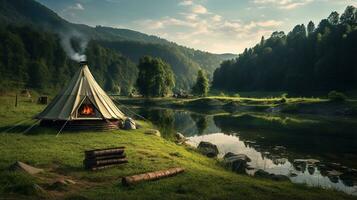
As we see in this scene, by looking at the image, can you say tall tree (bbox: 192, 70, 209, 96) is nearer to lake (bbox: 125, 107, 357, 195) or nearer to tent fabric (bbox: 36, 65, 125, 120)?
lake (bbox: 125, 107, 357, 195)

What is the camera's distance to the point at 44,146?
2497 cm

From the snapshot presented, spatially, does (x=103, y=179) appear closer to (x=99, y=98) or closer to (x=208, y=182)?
(x=208, y=182)

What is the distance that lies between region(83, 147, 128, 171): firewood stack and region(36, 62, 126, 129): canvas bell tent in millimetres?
13471

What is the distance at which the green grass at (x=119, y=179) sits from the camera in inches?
584

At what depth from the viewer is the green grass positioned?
14844mm

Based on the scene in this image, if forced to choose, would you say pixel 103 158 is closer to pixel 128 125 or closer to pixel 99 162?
pixel 99 162

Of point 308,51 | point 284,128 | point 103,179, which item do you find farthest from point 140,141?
point 308,51

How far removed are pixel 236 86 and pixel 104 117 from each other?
515 ft

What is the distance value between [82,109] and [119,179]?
18.9 meters

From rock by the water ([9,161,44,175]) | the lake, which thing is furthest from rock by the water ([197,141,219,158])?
rock by the water ([9,161,44,175])

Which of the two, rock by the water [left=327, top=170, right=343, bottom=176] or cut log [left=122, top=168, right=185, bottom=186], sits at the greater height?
cut log [left=122, top=168, right=185, bottom=186]

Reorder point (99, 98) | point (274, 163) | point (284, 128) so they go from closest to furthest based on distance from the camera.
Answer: point (274, 163) → point (99, 98) → point (284, 128)

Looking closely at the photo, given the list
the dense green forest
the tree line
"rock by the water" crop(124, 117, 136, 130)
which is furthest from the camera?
the dense green forest

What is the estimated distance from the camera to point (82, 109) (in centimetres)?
3475
